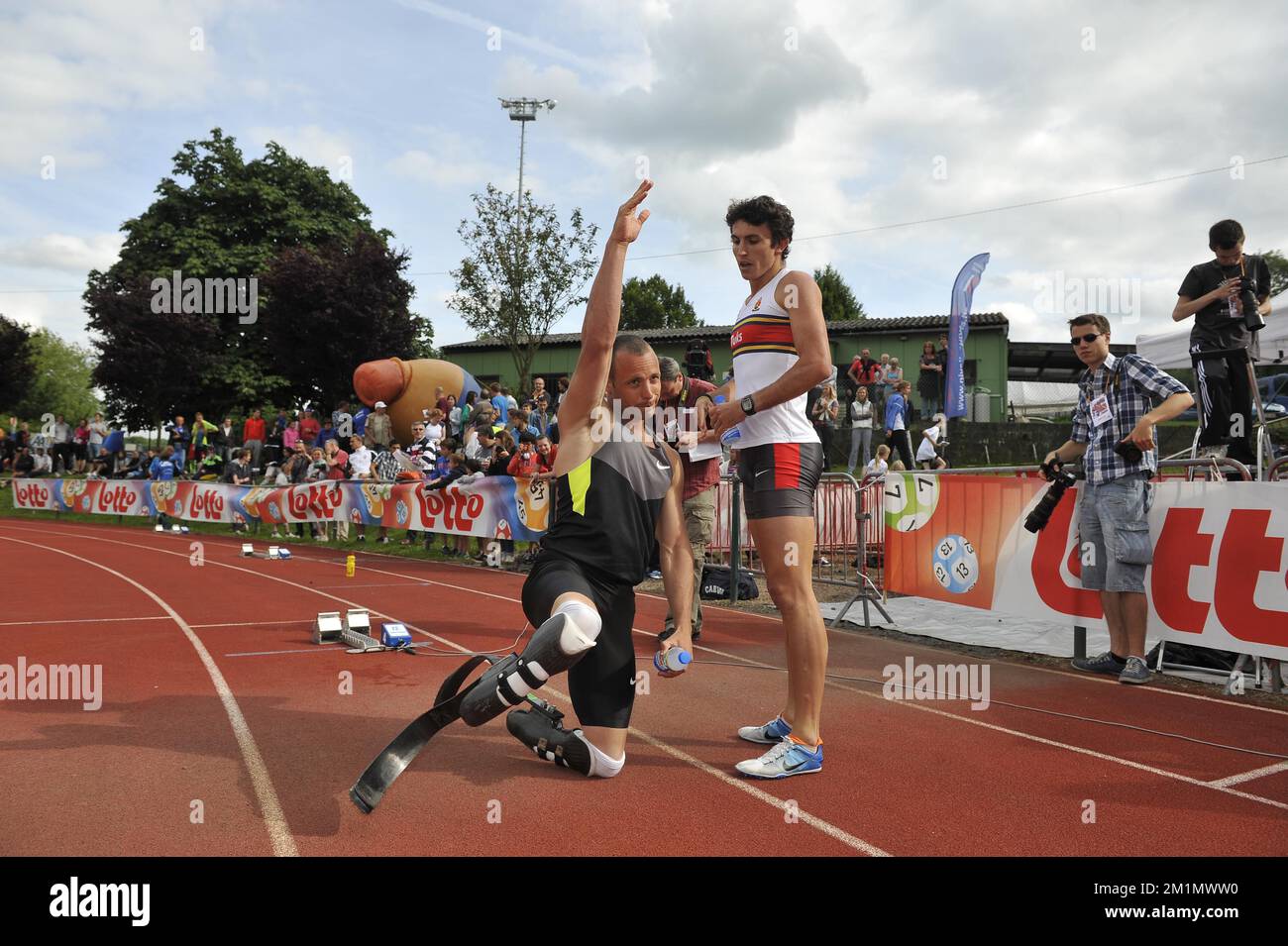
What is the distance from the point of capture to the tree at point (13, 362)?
38.4 m

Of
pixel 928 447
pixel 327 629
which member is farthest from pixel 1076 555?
pixel 928 447

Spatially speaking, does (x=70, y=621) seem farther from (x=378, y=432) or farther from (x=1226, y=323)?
(x=378, y=432)

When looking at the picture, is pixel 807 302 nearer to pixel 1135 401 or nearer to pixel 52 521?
pixel 1135 401

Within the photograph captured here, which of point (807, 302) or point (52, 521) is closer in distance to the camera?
point (807, 302)

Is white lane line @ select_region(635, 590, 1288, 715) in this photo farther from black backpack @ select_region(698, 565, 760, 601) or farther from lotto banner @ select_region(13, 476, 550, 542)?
lotto banner @ select_region(13, 476, 550, 542)

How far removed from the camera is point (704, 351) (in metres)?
11.5

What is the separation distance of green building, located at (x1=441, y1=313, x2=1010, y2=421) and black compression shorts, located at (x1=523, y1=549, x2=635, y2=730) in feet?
78.0

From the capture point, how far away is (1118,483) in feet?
18.4

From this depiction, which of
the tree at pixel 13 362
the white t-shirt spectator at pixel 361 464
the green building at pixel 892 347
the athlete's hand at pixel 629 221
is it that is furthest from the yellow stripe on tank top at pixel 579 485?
the tree at pixel 13 362

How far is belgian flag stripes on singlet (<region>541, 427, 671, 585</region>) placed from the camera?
351cm

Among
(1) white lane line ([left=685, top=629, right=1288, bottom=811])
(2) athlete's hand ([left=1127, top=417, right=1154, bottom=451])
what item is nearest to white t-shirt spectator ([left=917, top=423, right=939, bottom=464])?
(2) athlete's hand ([left=1127, top=417, right=1154, bottom=451])

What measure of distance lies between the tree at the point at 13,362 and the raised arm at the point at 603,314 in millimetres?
45077
